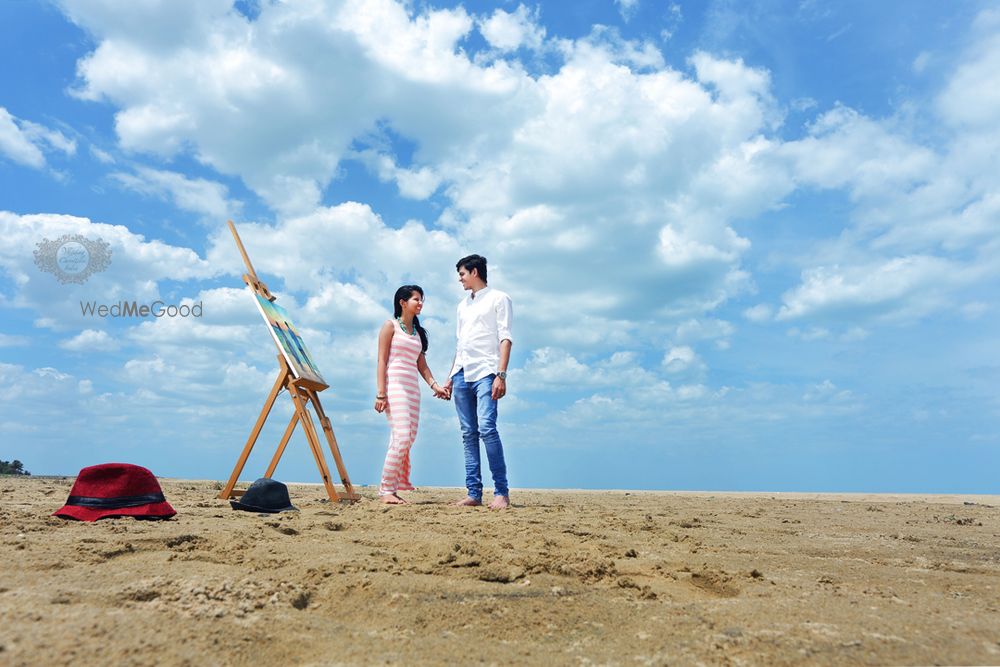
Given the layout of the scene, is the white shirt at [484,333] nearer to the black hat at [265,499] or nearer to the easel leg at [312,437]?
the easel leg at [312,437]

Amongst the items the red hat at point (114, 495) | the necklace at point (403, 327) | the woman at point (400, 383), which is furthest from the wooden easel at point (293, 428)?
the red hat at point (114, 495)

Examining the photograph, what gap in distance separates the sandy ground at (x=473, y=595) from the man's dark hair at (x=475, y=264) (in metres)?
2.59

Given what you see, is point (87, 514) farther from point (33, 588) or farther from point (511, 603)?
point (511, 603)

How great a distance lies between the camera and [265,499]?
525 cm

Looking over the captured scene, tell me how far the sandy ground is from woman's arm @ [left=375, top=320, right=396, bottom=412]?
2098mm

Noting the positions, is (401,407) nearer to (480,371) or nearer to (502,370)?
(480,371)

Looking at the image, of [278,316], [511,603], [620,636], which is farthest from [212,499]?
[620,636]

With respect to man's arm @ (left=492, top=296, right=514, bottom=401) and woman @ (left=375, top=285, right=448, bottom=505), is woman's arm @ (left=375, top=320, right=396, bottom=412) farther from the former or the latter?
man's arm @ (left=492, top=296, right=514, bottom=401)

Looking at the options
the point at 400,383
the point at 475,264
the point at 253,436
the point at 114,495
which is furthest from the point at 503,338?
the point at 114,495

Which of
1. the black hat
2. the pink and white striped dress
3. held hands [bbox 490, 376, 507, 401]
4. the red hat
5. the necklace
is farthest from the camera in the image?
the necklace

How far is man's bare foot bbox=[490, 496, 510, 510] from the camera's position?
556 centimetres

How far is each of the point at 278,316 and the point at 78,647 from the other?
5.12 m

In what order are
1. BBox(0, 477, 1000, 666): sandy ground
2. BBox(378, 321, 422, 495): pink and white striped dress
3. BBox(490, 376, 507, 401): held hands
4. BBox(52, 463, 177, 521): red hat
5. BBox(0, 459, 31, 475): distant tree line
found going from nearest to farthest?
BBox(0, 477, 1000, 666): sandy ground, BBox(52, 463, 177, 521): red hat, BBox(490, 376, 507, 401): held hands, BBox(378, 321, 422, 495): pink and white striped dress, BBox(0, 459, 31, 475): distant tree line

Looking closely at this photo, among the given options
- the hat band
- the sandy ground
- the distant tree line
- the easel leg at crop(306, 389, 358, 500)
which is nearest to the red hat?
the hat band
